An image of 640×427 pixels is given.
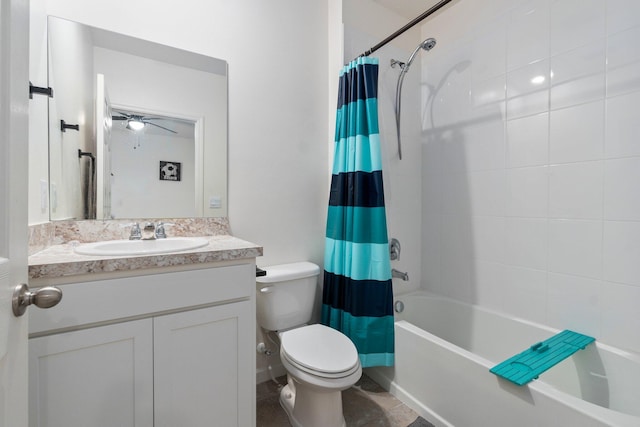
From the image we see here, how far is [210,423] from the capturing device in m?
1.08

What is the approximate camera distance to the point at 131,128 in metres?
1.38

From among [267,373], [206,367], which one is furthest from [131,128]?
[267,373]

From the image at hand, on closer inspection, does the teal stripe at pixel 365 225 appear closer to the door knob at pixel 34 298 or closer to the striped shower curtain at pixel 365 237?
the striped shower curtain at pixel 365 237

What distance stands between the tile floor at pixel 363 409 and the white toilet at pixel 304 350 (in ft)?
0.27

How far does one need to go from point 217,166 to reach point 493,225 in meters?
1.70

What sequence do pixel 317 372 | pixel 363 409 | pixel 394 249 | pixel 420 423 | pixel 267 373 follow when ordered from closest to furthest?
pixel 317 372 < pixel 420 423 < pixel 363 409 < pixel 267 373 < pixel 394 249

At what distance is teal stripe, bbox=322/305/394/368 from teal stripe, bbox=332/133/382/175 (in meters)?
0.85

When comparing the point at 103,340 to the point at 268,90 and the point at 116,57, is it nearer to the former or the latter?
the point at 116,57

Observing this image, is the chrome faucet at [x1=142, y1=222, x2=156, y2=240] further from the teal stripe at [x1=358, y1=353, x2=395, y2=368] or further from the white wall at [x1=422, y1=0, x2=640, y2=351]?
the white wall at [x1=422, y1=0, x2=640, y2=351]

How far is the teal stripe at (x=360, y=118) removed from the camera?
160cm

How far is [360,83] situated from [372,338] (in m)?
1.46

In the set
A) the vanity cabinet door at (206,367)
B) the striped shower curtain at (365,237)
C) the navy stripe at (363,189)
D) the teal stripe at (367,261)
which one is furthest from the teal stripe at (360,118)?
the vanity cabinet door at (206,367)

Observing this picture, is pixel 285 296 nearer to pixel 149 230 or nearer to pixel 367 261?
pixel 367 261

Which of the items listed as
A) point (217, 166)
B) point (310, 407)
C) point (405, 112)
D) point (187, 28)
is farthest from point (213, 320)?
point (405, 112)
